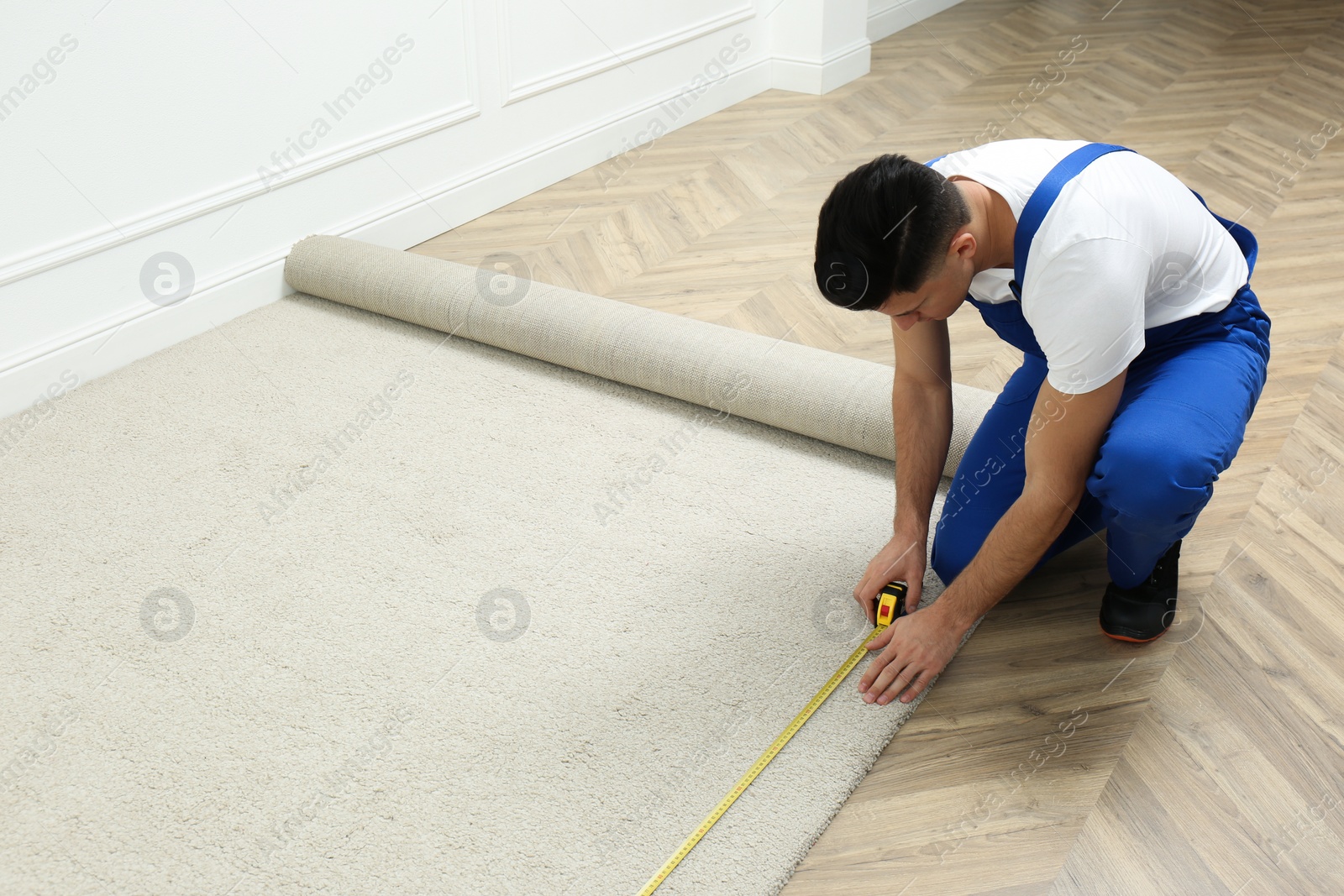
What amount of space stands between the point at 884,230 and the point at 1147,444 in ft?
1.62

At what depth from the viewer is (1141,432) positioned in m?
1.45

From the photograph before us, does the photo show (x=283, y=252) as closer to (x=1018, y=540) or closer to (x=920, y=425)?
(x=920, y=425)

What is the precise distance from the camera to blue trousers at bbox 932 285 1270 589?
1.45 meters

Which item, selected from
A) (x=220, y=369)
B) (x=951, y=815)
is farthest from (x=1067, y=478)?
(x=220, y=369)

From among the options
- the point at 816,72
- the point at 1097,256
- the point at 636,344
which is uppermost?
the point at 1097,256

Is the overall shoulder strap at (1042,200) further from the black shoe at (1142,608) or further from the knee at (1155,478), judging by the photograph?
the black shoe at (1142,608)

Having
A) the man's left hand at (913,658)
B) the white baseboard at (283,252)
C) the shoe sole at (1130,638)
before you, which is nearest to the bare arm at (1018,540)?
the man's left hand at (913,658)

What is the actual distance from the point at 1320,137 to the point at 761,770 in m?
3.61

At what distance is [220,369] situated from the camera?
2527 mm

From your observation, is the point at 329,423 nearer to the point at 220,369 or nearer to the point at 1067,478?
the point at 220,369

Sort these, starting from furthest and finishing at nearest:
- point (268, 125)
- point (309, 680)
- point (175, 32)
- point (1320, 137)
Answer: point (1320, 137), point (268, 125), point (175, 32), point (309, 680)

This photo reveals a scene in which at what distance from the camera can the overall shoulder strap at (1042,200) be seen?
53.7 inches

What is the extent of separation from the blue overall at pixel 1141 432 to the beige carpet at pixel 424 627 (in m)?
0.15

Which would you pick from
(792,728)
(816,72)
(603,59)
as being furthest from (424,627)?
(816,72)
